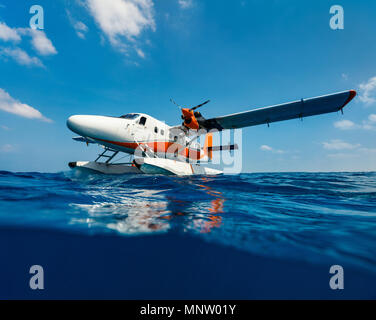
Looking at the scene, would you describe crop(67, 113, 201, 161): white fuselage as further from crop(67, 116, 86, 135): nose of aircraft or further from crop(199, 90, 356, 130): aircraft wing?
crop(199, 90, 356, 130): aircraft wing

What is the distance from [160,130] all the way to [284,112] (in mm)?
8278

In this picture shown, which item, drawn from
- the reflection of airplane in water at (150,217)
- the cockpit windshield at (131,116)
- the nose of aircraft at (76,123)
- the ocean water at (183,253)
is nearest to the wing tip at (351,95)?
the ocean water at (183,253)

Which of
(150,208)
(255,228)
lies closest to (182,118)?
(150,208)

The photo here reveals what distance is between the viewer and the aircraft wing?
9.36m

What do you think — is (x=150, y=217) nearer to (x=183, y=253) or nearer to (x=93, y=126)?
(x=183, y=253)

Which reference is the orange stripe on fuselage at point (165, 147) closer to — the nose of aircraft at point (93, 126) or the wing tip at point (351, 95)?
the nose of aircraft at point (93, 126)

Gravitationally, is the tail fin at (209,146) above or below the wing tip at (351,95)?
below

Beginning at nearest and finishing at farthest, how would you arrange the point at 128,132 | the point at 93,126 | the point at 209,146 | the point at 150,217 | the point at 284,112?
the point at 150,217, the point at 93,126, the point at 128,132, the point at 284,112, the point at 209,146

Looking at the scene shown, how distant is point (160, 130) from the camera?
11578 mm

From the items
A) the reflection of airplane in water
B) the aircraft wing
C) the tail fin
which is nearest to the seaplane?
the aircraft wing

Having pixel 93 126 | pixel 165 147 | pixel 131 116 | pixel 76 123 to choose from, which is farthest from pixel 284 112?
pixel 76 123

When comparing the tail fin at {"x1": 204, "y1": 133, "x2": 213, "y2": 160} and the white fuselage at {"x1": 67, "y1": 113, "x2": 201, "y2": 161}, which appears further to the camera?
the tail fin at {"x1": 204, "y1": 133, "x2": 213, "y2": 160}

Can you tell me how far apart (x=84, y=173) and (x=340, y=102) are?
49.3ft

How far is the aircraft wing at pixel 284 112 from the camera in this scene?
9359 millimetres
